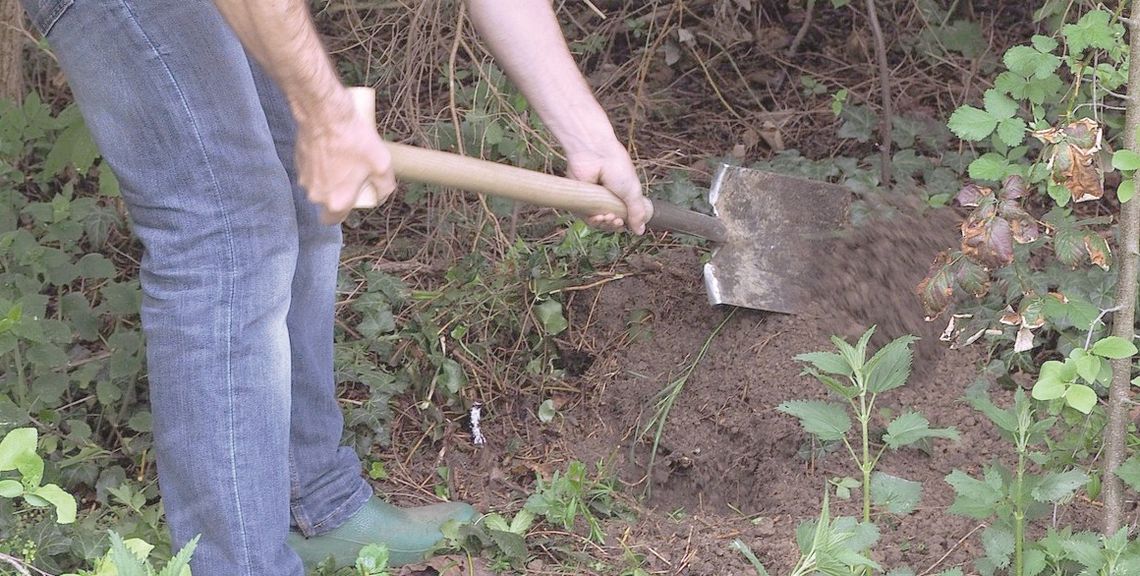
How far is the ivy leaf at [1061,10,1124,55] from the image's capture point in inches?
68.8

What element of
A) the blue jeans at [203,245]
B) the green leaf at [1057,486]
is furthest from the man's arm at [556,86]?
the green leaf at [1057,486]

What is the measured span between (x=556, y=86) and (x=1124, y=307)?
103 cm

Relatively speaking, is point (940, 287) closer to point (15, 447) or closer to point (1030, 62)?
point (1030, 62)

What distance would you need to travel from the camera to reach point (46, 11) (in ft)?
5.64

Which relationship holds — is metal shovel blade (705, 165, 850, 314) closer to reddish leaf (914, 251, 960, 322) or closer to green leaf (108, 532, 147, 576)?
reddish leaf (914, 251, 960, 322)

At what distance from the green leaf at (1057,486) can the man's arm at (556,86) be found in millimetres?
917

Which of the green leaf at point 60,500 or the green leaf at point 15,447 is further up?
the green leaf at point 15,447

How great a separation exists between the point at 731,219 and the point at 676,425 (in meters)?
0.53

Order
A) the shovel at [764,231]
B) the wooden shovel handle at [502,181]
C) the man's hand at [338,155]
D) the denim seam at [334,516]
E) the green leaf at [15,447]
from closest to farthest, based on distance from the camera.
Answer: the green leaf at [15,447], the man's hand at [338,155], the wooden shovel handle at [502,181], the denim seam at [334,516], the shovel at [764,231]

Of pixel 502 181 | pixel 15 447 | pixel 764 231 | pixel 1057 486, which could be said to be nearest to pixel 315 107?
pixel 502 181

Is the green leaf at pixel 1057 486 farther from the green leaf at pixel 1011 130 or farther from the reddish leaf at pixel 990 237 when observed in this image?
the green leaf at pixel 1011 130

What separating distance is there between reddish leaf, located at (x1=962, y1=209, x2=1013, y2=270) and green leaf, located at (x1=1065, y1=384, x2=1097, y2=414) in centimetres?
27

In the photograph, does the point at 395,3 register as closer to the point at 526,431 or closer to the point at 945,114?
the point at 526,431

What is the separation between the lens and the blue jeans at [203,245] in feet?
5.57
